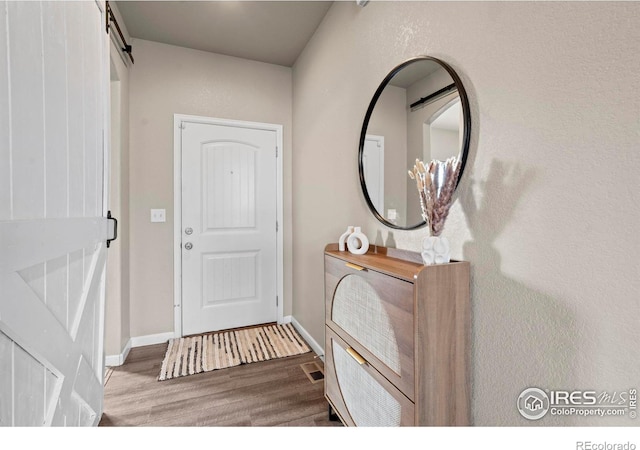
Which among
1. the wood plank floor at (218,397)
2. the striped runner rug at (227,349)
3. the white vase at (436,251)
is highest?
the white vase at (436,251)

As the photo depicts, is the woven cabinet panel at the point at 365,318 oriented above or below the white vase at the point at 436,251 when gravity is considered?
below

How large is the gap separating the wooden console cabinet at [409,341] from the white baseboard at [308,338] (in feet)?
3.31

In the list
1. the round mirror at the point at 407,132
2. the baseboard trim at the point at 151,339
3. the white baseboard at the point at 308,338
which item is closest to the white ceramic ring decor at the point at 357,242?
the round mirror at the point at 407,132

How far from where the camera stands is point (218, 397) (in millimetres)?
1774

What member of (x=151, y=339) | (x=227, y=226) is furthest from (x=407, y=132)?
(x=151, y=339)

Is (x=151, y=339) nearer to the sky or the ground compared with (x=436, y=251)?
nearer to the ground

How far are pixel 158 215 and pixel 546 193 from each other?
2716 millimetres

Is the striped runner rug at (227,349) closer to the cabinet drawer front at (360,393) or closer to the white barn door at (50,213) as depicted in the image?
the white barn door at (50,213)

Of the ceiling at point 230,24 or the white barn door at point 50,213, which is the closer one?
the white barn door at point 50,213

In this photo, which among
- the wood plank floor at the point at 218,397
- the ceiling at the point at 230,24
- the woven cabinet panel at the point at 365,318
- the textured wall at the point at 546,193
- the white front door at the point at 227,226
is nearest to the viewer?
the textured wall at the point at 546,193

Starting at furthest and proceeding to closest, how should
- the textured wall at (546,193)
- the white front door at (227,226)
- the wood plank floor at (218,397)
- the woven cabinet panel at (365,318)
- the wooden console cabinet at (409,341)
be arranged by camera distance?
the white front door at (227,226) → the wood plank floor at (218,397) → the woven cabinet panel at (365,318) → the wooden console cabinet at (409,341) → the textured wall at (546,193)

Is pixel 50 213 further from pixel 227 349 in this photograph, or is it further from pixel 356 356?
pixel 227 349

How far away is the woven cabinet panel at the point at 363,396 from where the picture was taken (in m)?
1.07
